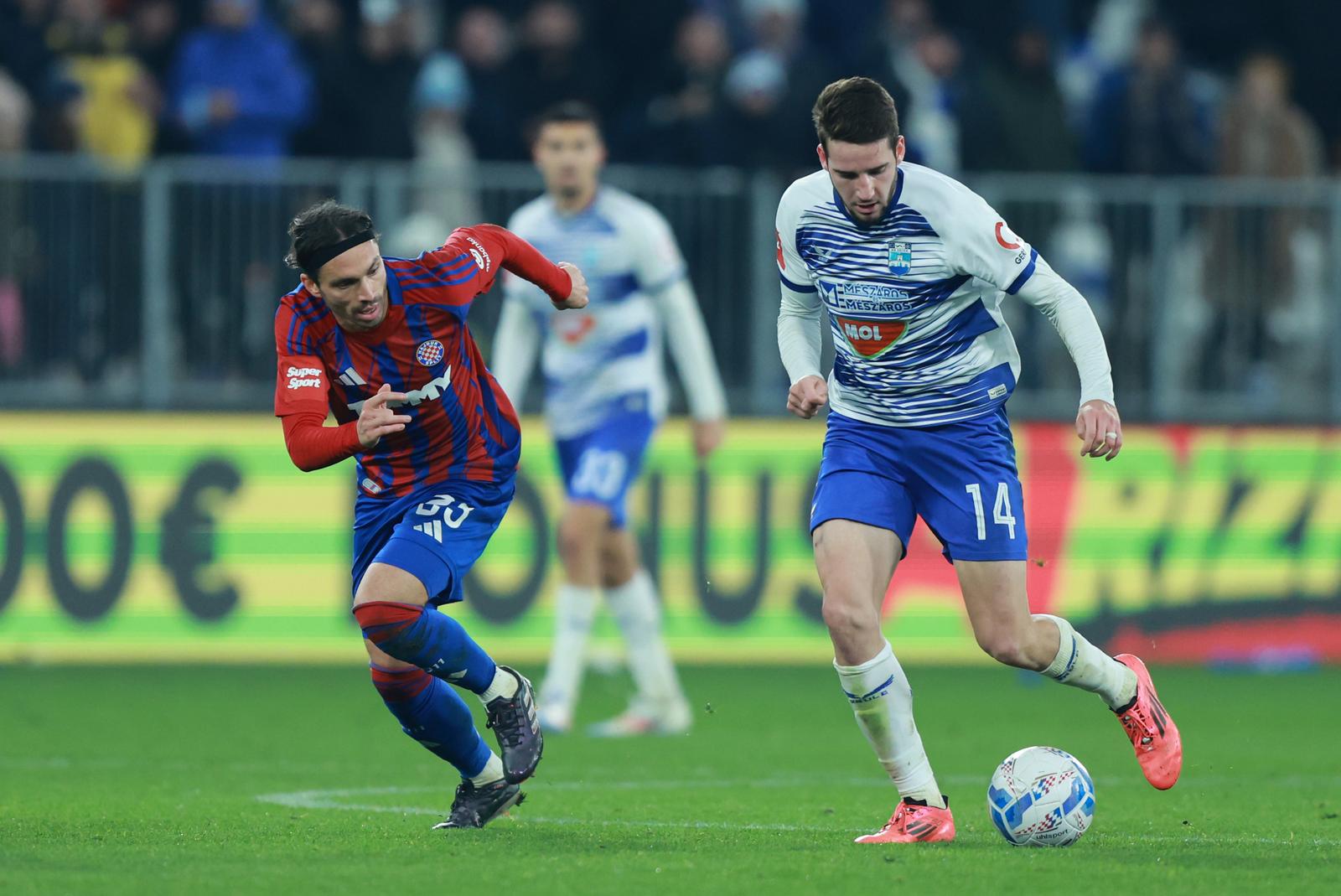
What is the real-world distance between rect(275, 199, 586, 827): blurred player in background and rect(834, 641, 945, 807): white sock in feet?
3.60

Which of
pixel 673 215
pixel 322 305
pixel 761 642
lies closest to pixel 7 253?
pixel 673 215

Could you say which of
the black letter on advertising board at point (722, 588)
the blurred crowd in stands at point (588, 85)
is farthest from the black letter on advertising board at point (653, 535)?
the blurred crowd in stands at point (588, 85)

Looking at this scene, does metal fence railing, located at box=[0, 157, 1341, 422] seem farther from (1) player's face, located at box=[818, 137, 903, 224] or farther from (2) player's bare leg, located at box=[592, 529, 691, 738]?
(1) player's face, located at box=[818, 137, 903, 224]

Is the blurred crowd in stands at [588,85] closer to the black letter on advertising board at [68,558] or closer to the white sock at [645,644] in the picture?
the black letter on advertising board at [68,558]

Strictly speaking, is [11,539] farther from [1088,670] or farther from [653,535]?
[1088,670]

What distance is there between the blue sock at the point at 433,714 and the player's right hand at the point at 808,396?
4.90 ft

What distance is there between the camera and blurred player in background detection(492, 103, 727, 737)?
11.2 metres

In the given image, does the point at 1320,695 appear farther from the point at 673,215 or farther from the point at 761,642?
the point at 673,215

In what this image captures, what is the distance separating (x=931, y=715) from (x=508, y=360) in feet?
9.66

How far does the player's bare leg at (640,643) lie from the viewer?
37.4 feet

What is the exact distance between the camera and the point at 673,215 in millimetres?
15148

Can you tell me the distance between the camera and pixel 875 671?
23.7 ft

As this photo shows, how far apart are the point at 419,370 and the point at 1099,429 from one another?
85.7 inches

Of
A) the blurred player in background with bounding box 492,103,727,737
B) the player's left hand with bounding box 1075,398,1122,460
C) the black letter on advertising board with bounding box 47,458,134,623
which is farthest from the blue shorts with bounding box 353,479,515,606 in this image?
the black letter on advertising board with bounding box 47,458,134,623
